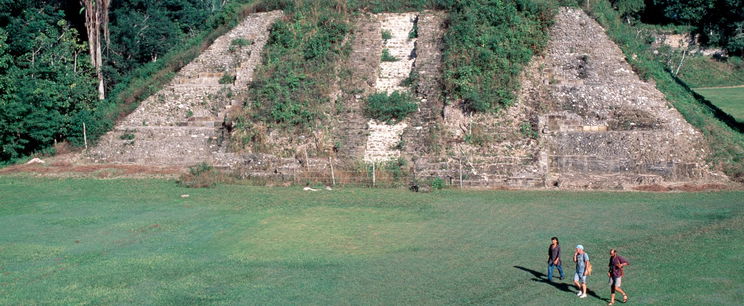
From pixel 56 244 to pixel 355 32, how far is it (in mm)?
21356

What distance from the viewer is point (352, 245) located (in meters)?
19.8

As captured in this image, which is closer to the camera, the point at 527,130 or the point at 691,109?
the point at 527,130

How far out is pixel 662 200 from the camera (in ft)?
82.2

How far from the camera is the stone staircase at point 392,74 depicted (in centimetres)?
3150

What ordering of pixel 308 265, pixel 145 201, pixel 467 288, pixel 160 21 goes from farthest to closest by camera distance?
pixel 160 21 → pixel 145 201 → pixel 308 265 → pixel 467 288

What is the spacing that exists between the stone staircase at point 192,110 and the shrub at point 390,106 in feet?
22.4

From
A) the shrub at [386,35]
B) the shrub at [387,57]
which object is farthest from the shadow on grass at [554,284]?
the shrub at [386,35]

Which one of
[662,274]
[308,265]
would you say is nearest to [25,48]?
[308,265]

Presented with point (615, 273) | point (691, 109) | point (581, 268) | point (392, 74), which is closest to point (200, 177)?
point (392, 74)

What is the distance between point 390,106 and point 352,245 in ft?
46.1

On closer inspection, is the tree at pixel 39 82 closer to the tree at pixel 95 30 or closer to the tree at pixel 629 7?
the tree at pixel 95 30

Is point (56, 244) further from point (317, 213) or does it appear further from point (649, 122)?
point (649, 122)

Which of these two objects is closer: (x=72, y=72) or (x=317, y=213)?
(x=317, y=213)

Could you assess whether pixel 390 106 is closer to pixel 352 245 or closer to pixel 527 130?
pixel 527 130
